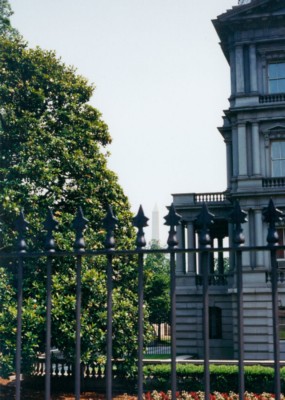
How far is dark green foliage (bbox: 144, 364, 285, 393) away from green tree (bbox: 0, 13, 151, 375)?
1.30m

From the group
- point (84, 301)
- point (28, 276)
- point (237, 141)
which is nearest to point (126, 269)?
point (84, 301)

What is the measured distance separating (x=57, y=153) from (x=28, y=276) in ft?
12.8

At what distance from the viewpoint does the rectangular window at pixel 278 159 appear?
2477 cm

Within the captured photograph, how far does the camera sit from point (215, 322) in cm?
2714

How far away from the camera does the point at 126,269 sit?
17.4m

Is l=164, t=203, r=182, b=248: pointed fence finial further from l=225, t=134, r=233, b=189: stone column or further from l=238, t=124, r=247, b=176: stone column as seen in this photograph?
l=225, t=134, r=233, b=189: stone column

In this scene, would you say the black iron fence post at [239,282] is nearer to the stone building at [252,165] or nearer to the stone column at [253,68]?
the stone building at [252,165]

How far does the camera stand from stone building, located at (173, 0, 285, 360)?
943 inches

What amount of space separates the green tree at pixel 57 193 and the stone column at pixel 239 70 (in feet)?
30.9

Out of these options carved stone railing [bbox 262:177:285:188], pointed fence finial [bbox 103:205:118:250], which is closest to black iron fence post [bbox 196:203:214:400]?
pointed fence finial [bbox 103:205:118:250]

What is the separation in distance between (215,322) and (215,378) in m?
10.2

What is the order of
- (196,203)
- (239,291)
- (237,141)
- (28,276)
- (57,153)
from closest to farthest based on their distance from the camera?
(239,291)
(28,276)
(57,153)
(237,141)
(196,203)

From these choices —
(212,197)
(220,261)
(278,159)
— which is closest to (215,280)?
(220,261)

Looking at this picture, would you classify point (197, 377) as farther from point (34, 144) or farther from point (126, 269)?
point (34, 144)
